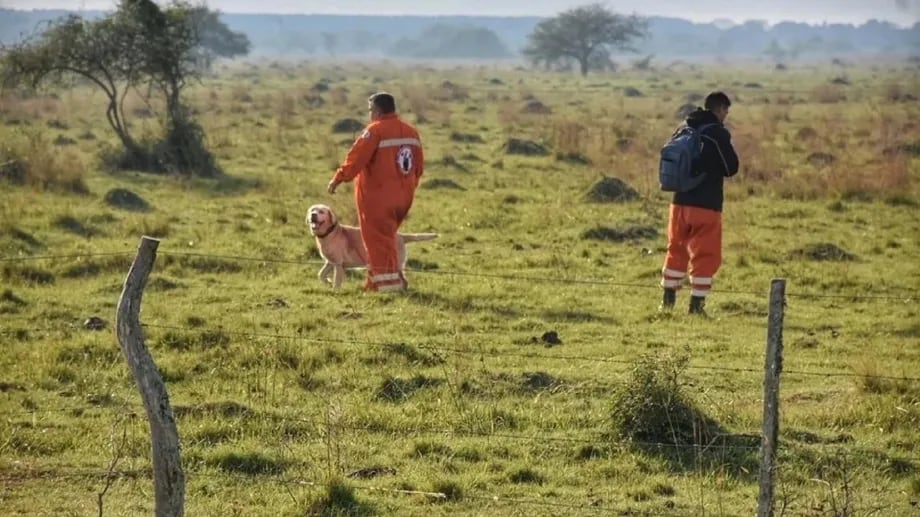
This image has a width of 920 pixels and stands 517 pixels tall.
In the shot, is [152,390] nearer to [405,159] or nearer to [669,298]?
[405,159]

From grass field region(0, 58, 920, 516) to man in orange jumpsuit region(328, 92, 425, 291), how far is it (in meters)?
0.40

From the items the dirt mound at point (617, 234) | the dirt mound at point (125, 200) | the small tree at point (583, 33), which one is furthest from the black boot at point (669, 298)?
the small tree at point (583, 33)

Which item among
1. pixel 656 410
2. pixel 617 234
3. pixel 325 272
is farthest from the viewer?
pixel 617 234

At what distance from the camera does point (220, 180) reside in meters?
21.4

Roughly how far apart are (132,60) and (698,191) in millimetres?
14649

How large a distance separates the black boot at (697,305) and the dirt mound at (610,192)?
7083 millimetres

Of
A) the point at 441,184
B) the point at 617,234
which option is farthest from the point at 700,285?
the point at 441,184

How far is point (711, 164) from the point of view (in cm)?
1151

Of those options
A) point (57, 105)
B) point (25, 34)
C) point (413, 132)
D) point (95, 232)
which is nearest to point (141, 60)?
point (25, 34)

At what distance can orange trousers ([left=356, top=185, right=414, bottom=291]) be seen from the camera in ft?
40.2

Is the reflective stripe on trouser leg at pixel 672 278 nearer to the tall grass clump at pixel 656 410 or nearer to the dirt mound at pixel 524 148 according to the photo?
the tall grass clump at pixel 656 410

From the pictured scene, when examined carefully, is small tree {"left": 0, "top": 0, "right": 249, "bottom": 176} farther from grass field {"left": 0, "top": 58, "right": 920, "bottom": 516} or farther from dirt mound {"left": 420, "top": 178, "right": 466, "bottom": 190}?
dirt mound {"left": 420, "top": 178, "right": 466, "bottom": 190}

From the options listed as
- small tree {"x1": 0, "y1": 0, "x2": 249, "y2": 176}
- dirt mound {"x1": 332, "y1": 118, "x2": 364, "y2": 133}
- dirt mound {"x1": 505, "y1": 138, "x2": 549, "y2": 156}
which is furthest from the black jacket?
dirt mound {"x1": 332, "y1": 118, "x2": 364, "y2": 133}

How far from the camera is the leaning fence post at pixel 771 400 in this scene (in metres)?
5.09
